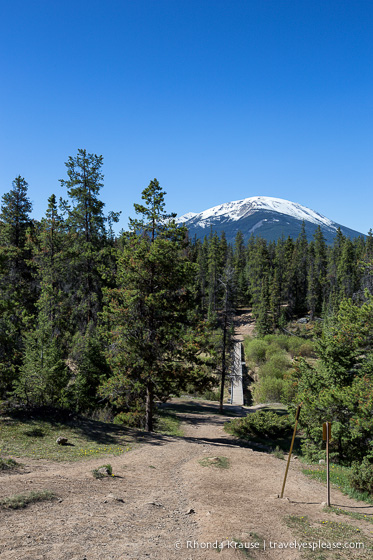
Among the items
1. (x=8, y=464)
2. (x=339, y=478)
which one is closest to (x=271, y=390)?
(x=339, y=478)

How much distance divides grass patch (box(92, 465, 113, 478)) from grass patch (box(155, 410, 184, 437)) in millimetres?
7673

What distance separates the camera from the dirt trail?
201 inches

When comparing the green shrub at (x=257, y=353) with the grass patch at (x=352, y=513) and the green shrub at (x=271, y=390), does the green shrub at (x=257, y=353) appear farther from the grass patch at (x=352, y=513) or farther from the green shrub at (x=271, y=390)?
the grass patch at (x=352, y=513)

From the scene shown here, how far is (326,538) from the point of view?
6.33 meters

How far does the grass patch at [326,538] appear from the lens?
5.71 metres

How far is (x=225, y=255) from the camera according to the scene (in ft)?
302

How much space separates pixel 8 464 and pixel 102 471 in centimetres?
247

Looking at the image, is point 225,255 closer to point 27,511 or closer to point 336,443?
point 336,443

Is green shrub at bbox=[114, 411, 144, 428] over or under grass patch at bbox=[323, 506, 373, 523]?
under

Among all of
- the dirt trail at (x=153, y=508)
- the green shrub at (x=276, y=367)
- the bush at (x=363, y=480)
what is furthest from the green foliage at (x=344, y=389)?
the green shrub at (x=276, y=367)

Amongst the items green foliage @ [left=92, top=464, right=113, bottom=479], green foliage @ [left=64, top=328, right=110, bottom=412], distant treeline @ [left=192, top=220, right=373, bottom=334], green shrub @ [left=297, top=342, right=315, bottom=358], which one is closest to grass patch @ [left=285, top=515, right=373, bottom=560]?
green foliage @ [left=92, top=464, right=113, bottom=479]

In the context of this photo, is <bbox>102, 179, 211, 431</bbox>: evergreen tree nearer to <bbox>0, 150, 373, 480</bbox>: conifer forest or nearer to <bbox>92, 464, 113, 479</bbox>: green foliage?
<bbox>0, 150, 373, 480</bbox>: conifer forest

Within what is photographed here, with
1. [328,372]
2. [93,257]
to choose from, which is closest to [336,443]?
[328,372]

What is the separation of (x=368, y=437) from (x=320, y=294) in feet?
229
